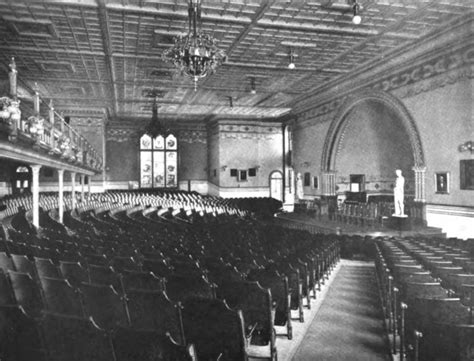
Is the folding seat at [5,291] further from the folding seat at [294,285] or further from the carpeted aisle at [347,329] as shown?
the folding seat at [294,285]

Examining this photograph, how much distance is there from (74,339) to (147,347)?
1.72 feet

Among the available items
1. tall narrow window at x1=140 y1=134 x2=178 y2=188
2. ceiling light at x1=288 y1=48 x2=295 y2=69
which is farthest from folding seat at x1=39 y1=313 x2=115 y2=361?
tall narrow window at x1=140 y1=134 x2=178 y2=188

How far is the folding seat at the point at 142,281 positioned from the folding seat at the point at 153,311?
0.42 meters

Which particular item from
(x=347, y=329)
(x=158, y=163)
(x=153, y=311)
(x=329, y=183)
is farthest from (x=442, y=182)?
(x=158, y=163)

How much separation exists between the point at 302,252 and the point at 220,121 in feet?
70.4

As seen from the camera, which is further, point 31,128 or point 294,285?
point 31,128

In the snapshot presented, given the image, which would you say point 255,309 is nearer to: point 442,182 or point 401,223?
point 401,223

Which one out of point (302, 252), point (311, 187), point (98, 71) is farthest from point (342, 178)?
point (302, 252)

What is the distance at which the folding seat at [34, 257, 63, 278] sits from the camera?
14.8 ft

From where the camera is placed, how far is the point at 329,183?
69.9 ft

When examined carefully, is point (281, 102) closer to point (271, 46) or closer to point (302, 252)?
point (271, 46)

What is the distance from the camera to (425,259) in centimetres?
642

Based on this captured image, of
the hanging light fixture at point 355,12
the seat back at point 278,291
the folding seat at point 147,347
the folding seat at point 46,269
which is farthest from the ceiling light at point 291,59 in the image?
the folding seat at point 147,347

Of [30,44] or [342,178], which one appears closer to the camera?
[30,44]
